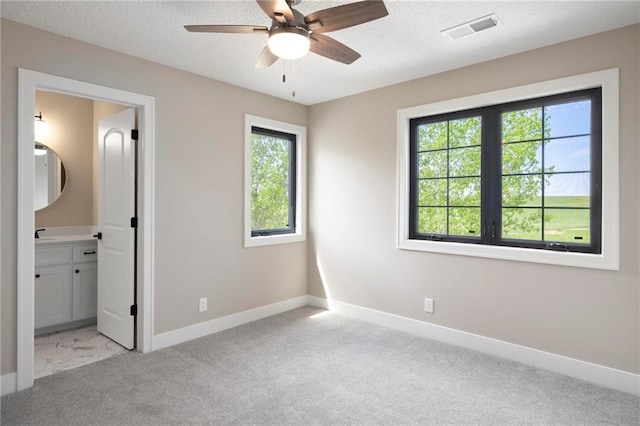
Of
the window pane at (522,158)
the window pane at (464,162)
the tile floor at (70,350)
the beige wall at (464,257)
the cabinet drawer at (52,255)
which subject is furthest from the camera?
the cabinet drawer at (52,255)

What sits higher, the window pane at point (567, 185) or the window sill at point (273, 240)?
the window pane at point (567, 185)

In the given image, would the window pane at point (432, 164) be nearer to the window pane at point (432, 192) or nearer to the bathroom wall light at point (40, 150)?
the window pane at point (432, 192)

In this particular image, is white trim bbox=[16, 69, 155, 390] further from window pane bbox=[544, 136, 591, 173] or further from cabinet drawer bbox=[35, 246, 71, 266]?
window pane bbox=[544, 136, 591, 173]

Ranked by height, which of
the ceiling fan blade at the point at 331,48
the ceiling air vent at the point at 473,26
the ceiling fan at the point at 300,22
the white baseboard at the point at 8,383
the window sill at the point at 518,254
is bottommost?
the white baseboard at the point at 8,383

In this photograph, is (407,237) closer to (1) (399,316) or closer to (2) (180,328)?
(1) (399,316)

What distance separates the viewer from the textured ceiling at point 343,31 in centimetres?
Answer: 236

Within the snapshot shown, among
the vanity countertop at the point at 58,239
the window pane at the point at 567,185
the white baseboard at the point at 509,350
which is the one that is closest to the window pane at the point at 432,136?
the window pane at the point at 567,185

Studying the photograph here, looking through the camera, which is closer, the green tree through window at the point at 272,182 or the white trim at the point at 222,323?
the white trim at the point at 222,323

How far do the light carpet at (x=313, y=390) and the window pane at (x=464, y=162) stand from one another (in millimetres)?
1612

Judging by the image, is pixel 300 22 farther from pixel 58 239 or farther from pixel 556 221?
pixel 58 239

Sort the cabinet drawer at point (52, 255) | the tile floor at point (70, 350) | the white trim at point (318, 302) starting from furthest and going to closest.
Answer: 1. the white trim at point (318, 302)
2. the cabinet drawer at point (52, 255)
3. the tile floor at point (70, 350)

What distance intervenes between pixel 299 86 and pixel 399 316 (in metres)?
2.61

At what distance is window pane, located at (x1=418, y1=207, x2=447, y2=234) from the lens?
366 centimetres

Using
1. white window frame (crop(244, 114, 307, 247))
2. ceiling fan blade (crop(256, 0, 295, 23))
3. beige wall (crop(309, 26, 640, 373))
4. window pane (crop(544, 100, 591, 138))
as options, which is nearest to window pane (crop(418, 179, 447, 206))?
beige wall (crop(309, 26, 640, 373))
